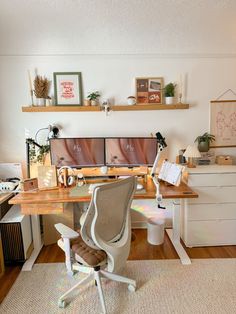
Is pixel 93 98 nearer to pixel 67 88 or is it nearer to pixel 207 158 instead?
pixel 67 88

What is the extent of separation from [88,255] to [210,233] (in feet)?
4.86

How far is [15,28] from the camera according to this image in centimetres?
Answer: 234

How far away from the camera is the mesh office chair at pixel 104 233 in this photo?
148 cm

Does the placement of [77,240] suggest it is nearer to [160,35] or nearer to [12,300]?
[12,300]

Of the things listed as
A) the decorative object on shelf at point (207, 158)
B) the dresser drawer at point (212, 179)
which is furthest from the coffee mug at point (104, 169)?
the decorative object on shelf at point (207, 158)

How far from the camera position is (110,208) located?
154cm

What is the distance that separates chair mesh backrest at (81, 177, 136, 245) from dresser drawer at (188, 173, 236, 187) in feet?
3.05

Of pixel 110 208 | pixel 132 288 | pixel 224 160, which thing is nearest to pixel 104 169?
pixel 110 208

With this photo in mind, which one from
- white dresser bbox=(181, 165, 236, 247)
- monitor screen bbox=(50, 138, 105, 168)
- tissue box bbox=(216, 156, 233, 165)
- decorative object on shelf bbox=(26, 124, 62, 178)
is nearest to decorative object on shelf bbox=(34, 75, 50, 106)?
decorative object on shelf bbox=(26, 124, 62, 178)

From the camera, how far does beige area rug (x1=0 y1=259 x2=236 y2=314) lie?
168 centimetres

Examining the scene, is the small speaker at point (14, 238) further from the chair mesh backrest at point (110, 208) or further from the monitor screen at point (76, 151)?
the chair mesh backrest at point (110, 208)

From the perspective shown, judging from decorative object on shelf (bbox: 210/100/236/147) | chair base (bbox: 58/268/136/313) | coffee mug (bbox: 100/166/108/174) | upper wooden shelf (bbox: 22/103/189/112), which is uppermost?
upper wooden shelf (bbox: 22/103/189/112)

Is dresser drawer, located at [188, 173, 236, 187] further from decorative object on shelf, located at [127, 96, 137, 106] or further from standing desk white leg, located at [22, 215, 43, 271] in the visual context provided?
standing desk white leg, located at [22, 215, 43, 271]

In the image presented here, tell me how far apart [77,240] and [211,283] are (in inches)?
47.8
